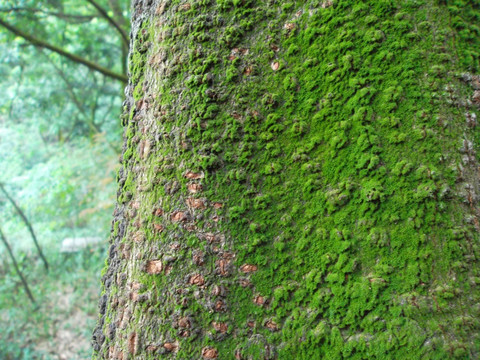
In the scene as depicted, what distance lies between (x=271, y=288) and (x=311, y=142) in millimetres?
396

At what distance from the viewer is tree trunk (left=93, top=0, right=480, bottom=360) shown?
32.4 inches

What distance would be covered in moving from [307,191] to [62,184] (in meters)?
7.95

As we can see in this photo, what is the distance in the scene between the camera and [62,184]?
7758 mm

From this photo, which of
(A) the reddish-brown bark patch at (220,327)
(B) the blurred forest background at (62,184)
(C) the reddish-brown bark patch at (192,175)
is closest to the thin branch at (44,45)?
(B) the blurred forest background at (62,184)

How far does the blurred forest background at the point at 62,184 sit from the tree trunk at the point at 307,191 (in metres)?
4.42

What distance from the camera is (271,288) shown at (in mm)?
910

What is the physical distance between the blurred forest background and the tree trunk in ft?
14.5

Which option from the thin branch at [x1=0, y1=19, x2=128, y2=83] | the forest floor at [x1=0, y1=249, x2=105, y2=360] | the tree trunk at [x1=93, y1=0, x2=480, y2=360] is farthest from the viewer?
the forest floor at [x1=0, y1=249, x2=105, y2=360]

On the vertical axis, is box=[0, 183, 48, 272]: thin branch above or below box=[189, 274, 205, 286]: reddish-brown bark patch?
below

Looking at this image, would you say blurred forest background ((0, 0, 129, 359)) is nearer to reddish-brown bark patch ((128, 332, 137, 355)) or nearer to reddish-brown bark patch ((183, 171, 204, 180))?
reddish-brown bark patch ((183, 171, 204, 180))

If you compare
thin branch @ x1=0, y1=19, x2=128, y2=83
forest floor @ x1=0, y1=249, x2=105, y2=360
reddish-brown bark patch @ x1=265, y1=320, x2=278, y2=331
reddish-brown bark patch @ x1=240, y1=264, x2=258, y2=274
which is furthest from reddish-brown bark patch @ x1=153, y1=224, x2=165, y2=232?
forest floor @ x1=0, y1=249, x2=105, y2=360

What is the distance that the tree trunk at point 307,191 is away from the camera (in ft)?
2.70

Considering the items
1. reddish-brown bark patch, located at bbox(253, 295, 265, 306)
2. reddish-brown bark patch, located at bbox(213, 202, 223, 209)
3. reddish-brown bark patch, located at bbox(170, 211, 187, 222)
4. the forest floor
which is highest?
reddish-brown bark patch, located at bbox(170, 211, 187, 222)

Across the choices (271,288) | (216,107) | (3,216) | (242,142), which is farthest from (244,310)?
(3,216)
